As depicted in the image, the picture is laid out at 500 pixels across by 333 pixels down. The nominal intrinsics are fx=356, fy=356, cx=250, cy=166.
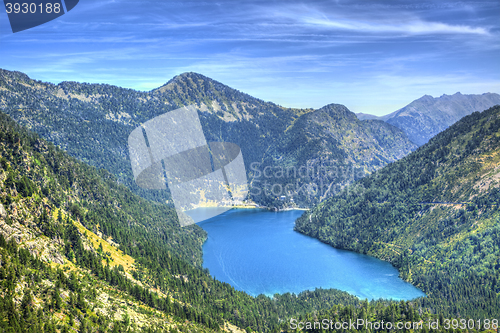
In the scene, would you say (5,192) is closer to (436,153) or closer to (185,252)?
(185,252)

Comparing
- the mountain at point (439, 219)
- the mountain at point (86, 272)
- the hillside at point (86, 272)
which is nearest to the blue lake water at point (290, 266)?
the mountain at point (439, 219)

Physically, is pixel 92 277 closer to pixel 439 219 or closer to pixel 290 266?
pixel 290 266

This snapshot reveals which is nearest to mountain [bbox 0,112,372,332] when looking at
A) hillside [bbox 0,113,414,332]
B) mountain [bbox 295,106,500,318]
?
hillside [bbox 0,113,414,332]

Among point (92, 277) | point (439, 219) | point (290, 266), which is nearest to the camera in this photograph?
point (92, 277)

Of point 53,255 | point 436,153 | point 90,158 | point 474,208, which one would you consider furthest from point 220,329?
point 90,158

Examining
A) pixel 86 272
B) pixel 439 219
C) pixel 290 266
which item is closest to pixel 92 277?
pixel 86 272

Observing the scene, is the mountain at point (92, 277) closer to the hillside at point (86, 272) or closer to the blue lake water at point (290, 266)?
the hillside at point (86, 272)
